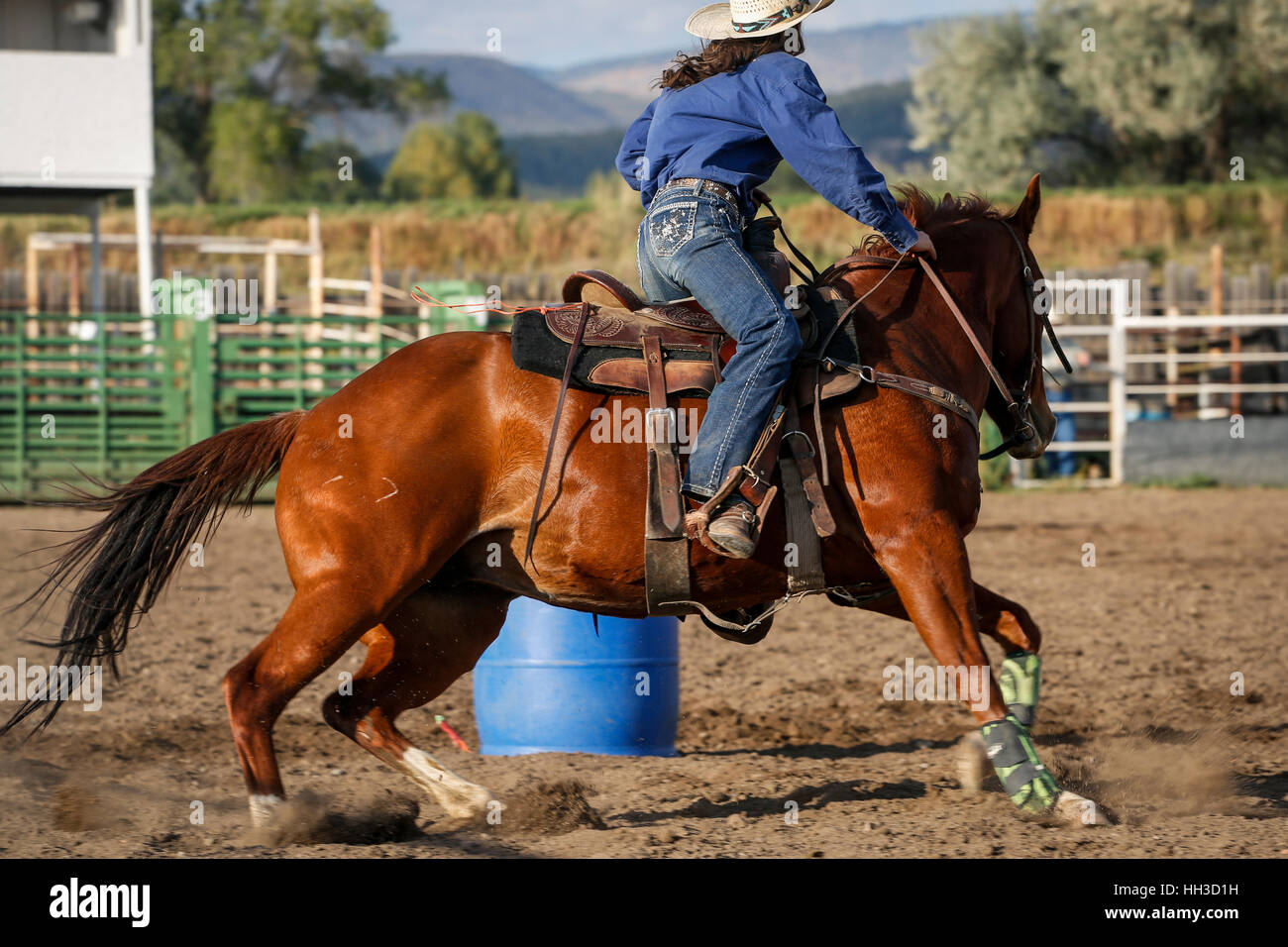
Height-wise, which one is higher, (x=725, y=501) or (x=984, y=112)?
(x=984, y=112)

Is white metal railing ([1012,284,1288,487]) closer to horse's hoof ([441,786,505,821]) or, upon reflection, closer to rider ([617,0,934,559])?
rider ([617,0,934,559])

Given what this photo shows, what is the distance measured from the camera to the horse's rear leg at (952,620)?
4.06 meters

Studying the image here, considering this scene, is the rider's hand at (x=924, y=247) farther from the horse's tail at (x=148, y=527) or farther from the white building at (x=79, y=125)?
the white building at (x=79, y=125)

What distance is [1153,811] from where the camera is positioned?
14.5 ft

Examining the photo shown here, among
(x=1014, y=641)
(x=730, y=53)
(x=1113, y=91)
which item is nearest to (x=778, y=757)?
(x=1014, y=641)

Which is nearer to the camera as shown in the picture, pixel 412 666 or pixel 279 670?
pixel 279 670

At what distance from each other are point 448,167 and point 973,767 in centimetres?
8232

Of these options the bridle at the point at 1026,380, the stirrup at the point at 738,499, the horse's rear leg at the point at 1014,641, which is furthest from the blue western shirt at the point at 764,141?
the horse's rear leg at the point at 1014,641

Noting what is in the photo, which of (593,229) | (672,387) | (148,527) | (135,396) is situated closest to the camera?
(672,387)

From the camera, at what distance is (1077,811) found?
4.04 metres

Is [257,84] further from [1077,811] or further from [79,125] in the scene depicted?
[1077,811]

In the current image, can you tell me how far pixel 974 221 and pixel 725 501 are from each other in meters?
1.49
